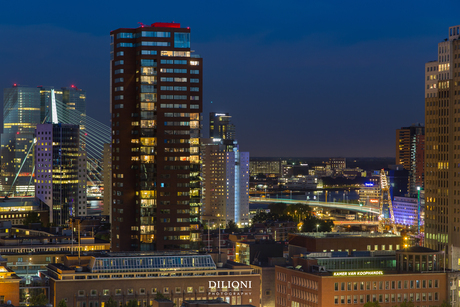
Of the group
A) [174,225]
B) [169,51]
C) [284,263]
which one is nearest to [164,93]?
[169,51]

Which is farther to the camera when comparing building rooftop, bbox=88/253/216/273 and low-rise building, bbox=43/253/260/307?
building rooftop, bbox=88/253/216/273

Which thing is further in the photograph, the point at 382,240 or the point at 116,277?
the point at 382,240

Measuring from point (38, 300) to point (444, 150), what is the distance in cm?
7030

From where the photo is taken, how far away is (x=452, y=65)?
127188 millimetres

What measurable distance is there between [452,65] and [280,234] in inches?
2844

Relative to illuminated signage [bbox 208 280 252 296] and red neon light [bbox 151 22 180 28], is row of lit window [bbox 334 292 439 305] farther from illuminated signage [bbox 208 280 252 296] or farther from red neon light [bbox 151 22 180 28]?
red neon light [bbox 151 22 180 28]

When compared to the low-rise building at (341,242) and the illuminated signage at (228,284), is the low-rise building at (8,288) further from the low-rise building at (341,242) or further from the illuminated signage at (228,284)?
the low-rise building at (341,242)

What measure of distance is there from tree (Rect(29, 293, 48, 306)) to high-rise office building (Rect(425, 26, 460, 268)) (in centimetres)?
6387

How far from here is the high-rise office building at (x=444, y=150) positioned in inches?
4938

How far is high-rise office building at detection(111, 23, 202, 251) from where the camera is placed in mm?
116938

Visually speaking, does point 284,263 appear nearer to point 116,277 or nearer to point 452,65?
point 116,277

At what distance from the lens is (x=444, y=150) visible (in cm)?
12794

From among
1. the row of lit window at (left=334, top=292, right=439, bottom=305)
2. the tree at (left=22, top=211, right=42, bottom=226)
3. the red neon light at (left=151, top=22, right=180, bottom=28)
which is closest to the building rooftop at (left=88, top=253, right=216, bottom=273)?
the row of lit window at (left=334, top=292, right=439, bottom=305)

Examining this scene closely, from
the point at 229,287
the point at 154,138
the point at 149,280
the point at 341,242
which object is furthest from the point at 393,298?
the point at 154,138
